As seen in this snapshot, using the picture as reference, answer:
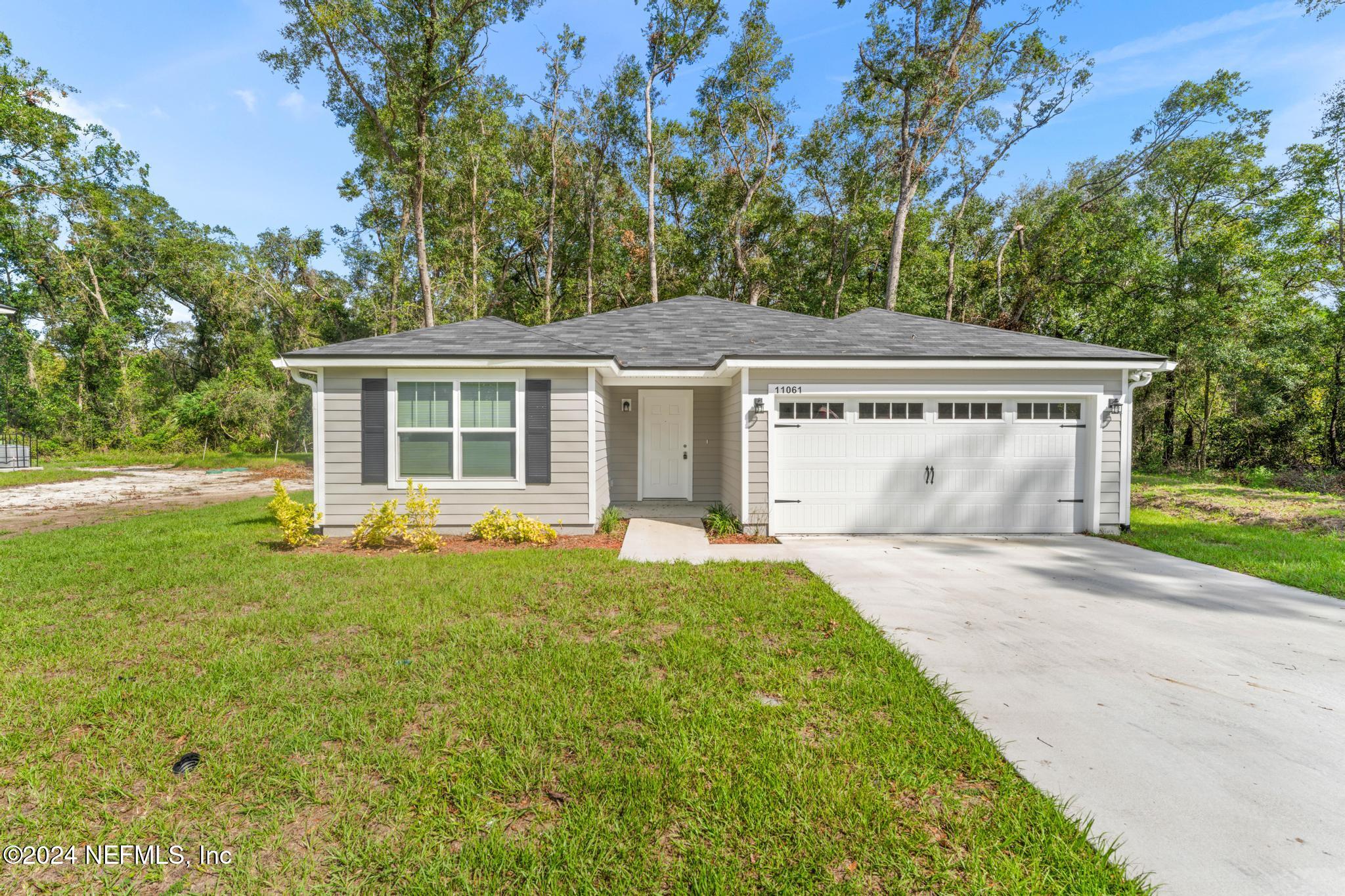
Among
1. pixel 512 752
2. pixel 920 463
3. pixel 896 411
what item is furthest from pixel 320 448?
pixel 920 463

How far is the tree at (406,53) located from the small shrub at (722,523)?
397 inches

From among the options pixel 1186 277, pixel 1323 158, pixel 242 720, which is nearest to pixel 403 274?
pixel 242 720

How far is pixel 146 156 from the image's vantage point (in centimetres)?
2384

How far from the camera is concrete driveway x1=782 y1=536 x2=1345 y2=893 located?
1.85 m

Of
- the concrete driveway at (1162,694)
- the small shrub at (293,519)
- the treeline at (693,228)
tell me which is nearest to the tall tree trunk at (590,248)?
the treeline at (693,228)

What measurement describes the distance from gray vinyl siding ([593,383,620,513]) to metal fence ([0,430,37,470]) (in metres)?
19.3

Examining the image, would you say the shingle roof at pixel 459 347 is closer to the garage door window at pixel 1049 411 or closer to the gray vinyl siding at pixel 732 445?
the gray vinyl siding at pixel 732 445

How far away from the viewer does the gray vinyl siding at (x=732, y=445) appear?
712cm

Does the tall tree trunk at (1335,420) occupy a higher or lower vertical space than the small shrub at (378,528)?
higher

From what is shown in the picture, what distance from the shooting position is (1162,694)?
282 centimetres

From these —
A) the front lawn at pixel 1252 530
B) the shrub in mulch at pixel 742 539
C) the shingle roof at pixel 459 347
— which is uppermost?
the shingle roof at pixel 459 347

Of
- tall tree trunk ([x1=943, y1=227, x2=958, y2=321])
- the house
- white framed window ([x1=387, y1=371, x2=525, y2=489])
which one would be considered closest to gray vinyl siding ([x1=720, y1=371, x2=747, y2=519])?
the house

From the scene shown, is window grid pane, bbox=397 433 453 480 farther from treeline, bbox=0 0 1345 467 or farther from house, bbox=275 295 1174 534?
treeline, bbox=0 0 1345 467

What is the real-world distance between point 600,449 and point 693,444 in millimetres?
2147
